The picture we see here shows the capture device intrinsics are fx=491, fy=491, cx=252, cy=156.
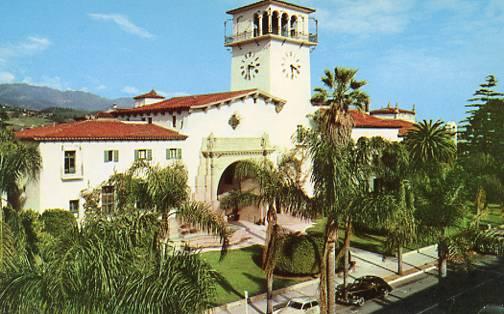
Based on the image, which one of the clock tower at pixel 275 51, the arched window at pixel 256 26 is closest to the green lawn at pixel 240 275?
the clock tower at pixel 275 51

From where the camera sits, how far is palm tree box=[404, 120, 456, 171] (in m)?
26.9

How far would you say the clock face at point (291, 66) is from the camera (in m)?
47.5

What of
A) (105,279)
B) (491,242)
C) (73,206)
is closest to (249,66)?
(73,206)

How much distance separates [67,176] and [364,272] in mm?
19905

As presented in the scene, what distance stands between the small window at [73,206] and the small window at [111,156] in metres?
3.39

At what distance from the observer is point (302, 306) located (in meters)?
23.4

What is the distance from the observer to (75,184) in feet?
105

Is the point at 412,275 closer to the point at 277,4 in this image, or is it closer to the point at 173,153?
the point at 173,153

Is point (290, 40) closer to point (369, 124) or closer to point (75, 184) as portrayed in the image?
point (369, 124)

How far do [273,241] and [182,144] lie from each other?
18092 millimetres

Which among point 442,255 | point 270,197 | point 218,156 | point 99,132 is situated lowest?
point 442,255

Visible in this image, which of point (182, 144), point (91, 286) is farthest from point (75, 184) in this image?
point (91, 286)

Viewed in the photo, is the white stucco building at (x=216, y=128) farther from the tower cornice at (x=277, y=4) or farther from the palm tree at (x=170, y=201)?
the palm tree at (x=170, y=201)

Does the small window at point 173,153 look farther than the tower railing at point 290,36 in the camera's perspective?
No
